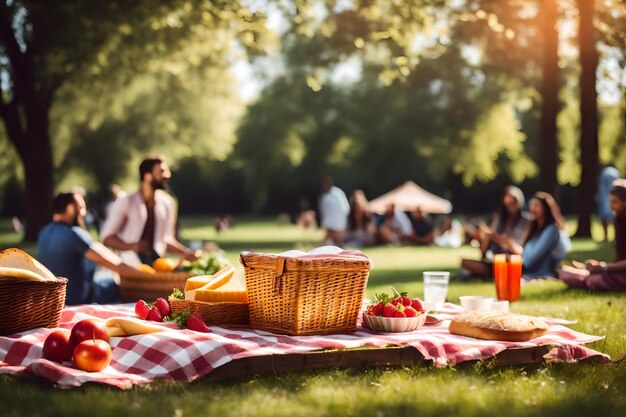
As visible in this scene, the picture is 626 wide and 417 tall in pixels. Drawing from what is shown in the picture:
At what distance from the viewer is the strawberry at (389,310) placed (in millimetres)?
5637

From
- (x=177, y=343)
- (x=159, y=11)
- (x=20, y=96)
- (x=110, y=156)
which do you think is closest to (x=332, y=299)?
(x=177, y=343)

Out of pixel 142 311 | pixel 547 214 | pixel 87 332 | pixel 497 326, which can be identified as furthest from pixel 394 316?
Answer: pixel 547 214

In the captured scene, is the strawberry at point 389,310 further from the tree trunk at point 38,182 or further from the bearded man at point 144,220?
the tree trunk at point 38,182

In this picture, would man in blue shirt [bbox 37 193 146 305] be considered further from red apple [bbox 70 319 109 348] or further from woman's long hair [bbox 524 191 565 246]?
woman's long hair [bbox 524 191 565 246]

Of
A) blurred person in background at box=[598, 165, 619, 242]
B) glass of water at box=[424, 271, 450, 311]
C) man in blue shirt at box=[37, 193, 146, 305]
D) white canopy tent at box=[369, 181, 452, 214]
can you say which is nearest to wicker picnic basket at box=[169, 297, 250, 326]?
glass of water at box=[424, 271, 450, 311]

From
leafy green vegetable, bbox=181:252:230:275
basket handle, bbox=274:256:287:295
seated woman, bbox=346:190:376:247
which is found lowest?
seated woman, bbox=346:190:376:247

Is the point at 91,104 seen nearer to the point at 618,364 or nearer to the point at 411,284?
the point at 411,284

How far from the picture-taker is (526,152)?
1521 inches

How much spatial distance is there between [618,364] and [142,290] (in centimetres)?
428

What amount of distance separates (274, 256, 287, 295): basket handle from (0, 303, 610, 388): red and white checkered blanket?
30 centimetres

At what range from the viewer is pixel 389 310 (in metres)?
5.65

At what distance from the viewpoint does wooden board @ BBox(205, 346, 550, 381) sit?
4.87 meters

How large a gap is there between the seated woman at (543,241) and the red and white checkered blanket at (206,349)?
475cm

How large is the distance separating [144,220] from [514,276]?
3.89m
